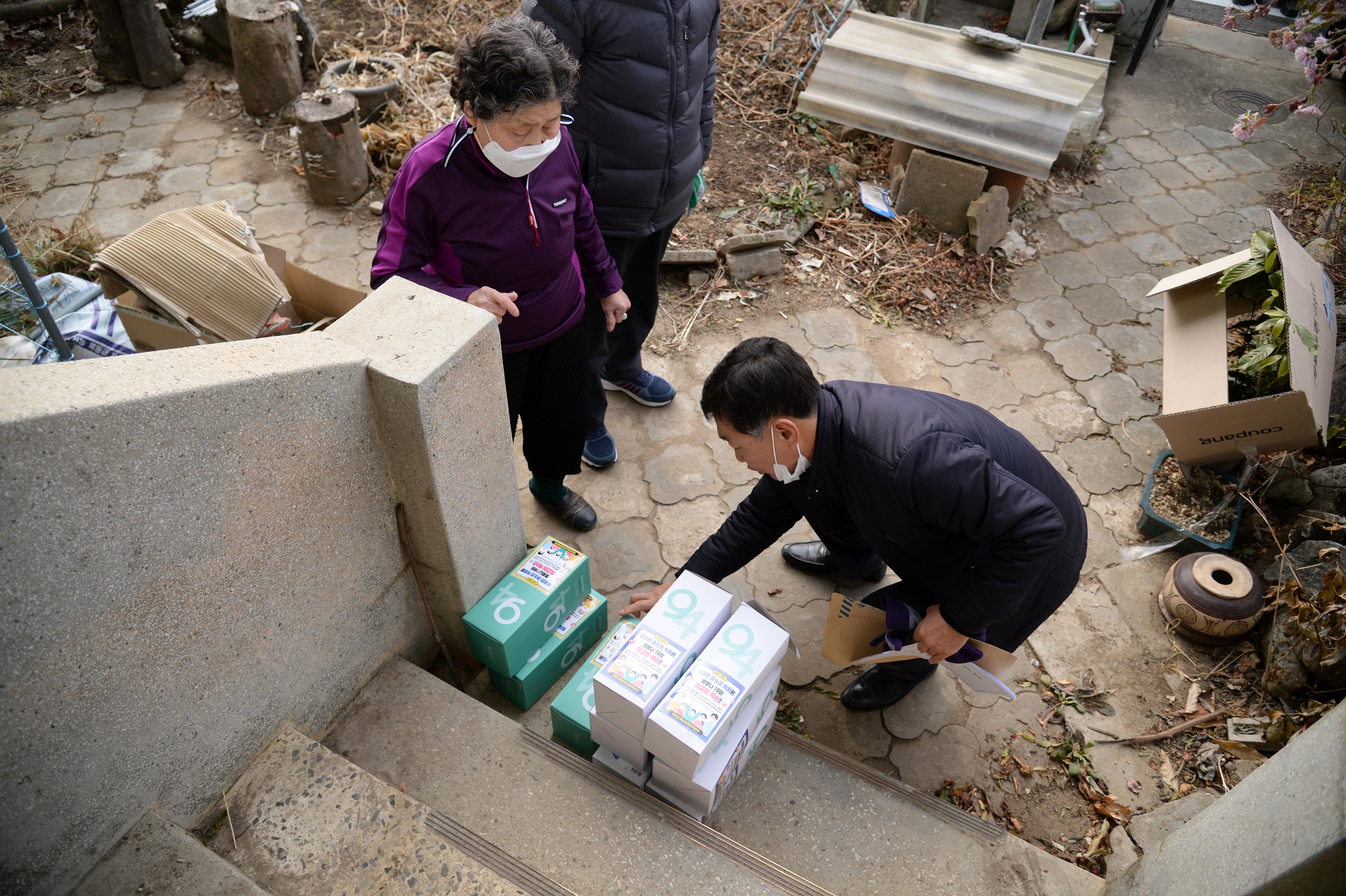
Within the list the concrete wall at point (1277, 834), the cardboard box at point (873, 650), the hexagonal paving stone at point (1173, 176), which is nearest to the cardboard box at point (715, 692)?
the cardboard box at point (873, 650)

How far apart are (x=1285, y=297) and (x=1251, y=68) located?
5.07 m

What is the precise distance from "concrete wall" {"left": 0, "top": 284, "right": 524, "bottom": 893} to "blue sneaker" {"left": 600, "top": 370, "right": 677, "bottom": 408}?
70.1 inches

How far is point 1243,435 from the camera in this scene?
136 inches

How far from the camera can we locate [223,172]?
5.50 meters

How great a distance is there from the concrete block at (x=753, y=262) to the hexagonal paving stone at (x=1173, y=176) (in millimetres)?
3158

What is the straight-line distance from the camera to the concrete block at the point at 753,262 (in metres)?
4.84

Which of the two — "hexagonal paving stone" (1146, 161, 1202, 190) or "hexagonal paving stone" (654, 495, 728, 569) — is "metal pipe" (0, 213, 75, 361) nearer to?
"hexagonal paving stone" (654, 495, 728, 569)

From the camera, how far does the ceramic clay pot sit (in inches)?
126

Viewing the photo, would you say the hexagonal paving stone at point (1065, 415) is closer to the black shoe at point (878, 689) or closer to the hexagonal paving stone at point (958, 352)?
the hexagonal paving stone at point (958, 352)

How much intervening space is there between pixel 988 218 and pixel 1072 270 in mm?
676

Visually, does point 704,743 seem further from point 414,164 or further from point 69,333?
point 69,333

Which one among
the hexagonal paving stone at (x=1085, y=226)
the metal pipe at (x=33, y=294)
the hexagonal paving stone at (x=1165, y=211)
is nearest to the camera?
the metal pipe at (x=33, y=294)

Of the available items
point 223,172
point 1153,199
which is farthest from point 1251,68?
point 223,172

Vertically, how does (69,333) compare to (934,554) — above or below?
below
